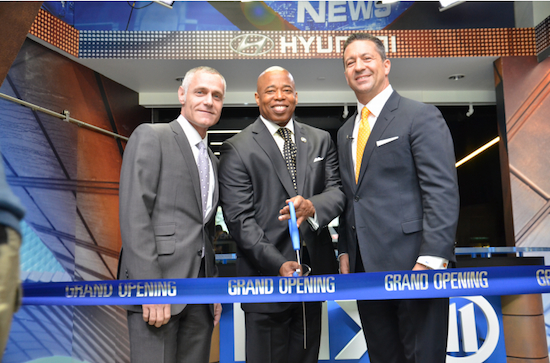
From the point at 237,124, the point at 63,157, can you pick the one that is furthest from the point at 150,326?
the point at 237,124

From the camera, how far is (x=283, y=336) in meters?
2.18

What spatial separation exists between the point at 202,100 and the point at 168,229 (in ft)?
2.19

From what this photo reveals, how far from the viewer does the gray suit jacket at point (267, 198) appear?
85.8 inches

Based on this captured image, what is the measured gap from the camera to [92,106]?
612cm

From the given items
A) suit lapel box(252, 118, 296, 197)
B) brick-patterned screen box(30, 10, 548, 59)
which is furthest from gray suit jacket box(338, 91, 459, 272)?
brick-patterned screen box(30, 10, 548, 59)

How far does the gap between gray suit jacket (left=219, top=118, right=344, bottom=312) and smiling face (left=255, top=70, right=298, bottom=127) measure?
104 mm

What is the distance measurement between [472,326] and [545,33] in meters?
4.65

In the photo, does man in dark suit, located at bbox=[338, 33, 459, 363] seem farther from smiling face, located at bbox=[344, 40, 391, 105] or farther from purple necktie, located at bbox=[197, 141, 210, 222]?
purple necktie, located at bbox=[197, 141, 210, 222]

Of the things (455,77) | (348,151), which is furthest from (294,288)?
(455,77)

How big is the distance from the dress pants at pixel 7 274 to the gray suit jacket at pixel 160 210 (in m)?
1.25

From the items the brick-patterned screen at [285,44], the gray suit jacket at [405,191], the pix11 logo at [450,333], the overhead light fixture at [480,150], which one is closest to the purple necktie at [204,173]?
the gray suit jacket at [405,191]

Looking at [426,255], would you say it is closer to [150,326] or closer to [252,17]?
[150,326]

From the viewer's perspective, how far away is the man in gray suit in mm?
1894

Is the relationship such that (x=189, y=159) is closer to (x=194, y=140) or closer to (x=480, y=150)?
(x=194, y=140)
